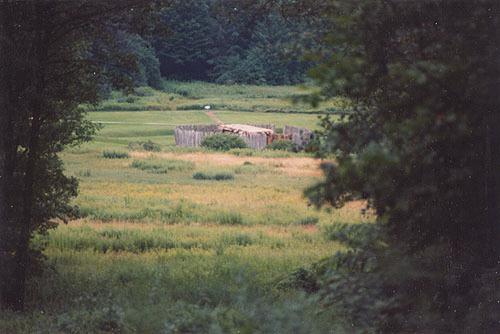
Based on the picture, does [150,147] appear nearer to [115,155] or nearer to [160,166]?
[115,155]

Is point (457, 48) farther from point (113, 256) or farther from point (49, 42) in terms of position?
point (113, 256)

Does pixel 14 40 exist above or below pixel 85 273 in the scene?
above

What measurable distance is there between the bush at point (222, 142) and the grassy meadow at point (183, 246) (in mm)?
2061

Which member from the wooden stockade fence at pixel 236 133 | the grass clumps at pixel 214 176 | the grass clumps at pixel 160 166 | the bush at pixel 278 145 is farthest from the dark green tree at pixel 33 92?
the wooden stockade fence at pixel 236 133

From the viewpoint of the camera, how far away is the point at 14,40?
32.3 ft

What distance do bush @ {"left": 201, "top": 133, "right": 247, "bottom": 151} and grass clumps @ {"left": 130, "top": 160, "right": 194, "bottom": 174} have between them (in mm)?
7255

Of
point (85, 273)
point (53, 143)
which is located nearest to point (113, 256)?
point (85, 273)

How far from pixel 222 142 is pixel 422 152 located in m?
32.2

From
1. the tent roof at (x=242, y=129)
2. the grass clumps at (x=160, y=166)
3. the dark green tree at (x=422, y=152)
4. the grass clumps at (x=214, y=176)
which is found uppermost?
the dark green tree at (x=422, y=152)

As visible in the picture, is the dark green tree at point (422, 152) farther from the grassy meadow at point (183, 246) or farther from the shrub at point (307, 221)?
the shrub at point (307, 221)

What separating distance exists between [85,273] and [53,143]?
2044mm

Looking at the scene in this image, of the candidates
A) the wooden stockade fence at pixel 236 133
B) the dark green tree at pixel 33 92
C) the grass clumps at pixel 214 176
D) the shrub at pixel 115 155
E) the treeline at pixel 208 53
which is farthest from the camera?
the wooden stockade fence at pixel 236 133

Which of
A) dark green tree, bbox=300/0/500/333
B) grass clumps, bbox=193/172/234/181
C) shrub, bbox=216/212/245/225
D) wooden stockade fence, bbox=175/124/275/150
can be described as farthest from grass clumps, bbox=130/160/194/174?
dark green tree, bbox=300/0/500/333

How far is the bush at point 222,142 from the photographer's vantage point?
37.0 meters
